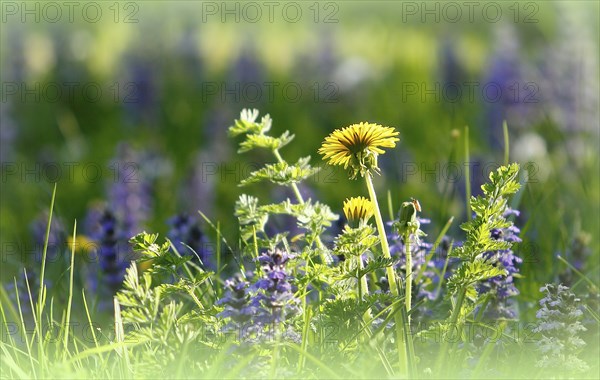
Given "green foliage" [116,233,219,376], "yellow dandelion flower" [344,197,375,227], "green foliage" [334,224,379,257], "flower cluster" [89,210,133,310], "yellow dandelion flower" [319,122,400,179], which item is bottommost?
"flower cluster" [89,210,133,310]

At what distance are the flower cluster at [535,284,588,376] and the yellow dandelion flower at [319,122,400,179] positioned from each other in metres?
0.65

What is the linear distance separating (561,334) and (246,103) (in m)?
8.78

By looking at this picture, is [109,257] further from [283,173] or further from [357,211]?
[357,211]

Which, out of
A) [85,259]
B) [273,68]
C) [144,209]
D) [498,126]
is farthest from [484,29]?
[85,259]

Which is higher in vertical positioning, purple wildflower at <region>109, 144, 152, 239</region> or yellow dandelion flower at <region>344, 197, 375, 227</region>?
yellow dandelion flower at <region>344, 197, 375, 227</region>

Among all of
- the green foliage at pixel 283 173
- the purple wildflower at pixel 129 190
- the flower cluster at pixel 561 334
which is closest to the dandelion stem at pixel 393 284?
the green foliage at pixel 283 173

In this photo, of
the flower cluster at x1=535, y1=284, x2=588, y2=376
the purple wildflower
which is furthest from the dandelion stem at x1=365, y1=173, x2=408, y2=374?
the purple wildflower

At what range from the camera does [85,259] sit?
4.41 metres

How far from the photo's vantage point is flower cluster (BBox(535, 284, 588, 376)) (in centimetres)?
253

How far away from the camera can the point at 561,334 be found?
2.56 meters

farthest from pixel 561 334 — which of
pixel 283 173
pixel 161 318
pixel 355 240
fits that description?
pixel 161 318

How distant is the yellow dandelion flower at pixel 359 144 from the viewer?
248 centimetres

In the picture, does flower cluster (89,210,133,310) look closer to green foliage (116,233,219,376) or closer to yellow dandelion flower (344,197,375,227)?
green foliage (116,233,219,376)

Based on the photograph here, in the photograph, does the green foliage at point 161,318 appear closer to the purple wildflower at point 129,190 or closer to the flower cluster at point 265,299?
the flower cluster at point 265,299
